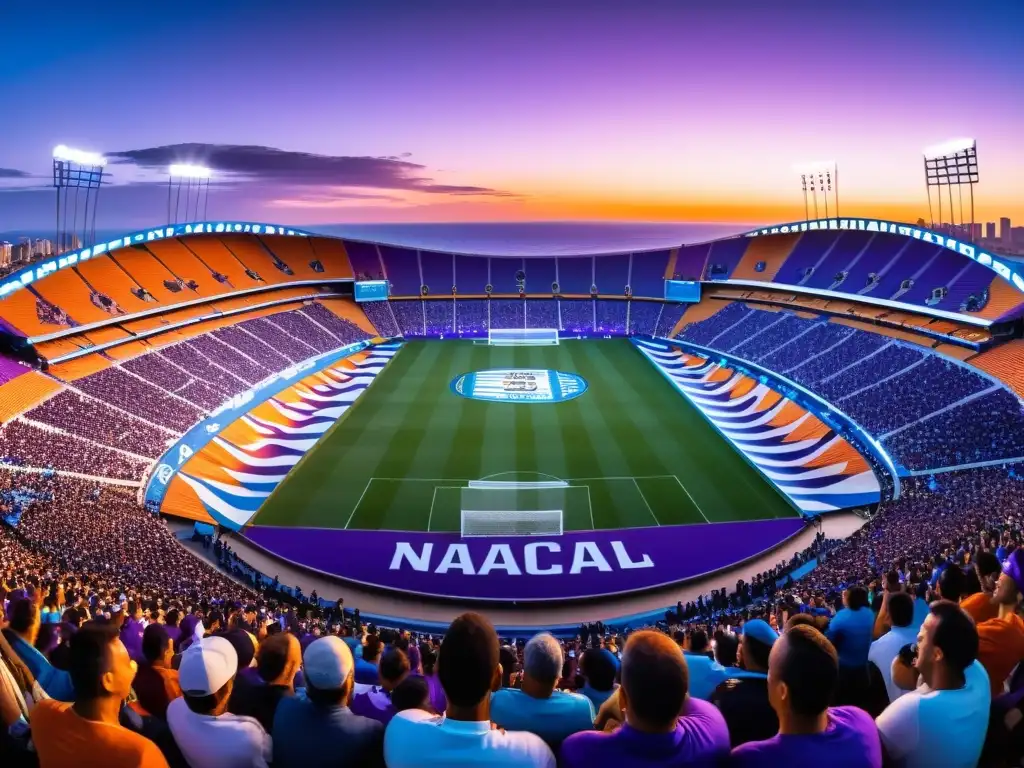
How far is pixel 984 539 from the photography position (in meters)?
12.9

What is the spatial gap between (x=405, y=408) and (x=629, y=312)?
1070 inches

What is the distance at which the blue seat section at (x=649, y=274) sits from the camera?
59875 millimetres

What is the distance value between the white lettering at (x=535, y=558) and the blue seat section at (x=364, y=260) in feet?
133

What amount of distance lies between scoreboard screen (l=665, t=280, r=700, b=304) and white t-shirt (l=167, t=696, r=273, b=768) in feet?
183

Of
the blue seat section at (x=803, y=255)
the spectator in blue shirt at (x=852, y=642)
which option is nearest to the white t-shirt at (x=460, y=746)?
the spectator in blue shirt at (x=852, y=642)

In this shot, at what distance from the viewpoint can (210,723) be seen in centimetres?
350

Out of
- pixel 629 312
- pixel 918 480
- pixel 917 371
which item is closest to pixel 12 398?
pixel 918 480

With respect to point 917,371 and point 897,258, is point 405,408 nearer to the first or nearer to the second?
point 917,371

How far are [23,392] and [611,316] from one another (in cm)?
4141

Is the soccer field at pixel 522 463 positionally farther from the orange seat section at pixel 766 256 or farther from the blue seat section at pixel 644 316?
the orange seat section at pixel 766 256

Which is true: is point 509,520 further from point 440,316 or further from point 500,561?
point 440,316

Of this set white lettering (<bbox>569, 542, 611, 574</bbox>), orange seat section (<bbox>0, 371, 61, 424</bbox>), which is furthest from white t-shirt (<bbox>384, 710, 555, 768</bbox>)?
orange seat section (<bbox>0, 371, 61, 424</bbox>)

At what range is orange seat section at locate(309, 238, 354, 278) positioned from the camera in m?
57.6

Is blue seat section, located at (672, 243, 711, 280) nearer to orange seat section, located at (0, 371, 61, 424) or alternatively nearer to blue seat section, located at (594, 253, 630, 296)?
blue seat section, located at (594, 253, 630, 296)
